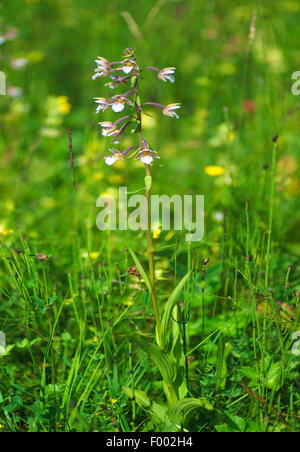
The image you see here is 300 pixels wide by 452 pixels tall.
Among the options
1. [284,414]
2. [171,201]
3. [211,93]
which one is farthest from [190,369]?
[211,93]

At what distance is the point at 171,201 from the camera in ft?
8.29

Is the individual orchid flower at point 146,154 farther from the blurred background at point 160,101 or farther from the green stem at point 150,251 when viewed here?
the blurred background at point 160,101

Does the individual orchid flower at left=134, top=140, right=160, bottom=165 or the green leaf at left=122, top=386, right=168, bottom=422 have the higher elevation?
the individual orchid flower at left=134, top=140, right=160, bottom=165

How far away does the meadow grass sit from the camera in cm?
134

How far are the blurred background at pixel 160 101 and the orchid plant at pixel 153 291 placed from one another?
2.19 ft

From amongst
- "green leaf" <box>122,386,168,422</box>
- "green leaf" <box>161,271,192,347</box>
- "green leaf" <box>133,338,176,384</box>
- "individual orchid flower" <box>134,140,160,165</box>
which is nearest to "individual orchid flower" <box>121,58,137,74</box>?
"individual orchid flower" <box>134,140,160,165</box>

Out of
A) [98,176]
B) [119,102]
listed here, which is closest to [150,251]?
[119,102]

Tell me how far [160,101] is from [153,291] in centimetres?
204

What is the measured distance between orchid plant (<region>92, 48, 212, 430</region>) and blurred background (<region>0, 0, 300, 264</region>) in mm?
667

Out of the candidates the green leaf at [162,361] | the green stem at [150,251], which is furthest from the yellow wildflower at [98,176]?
the green leaf at [162,361]

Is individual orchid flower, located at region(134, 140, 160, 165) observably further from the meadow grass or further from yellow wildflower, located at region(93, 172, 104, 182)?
yellow wildflower, located at region(93, 172, 104, 182)

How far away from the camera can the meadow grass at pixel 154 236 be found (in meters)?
1.34

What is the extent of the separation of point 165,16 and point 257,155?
213 centimetres

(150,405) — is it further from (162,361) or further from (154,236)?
(154,236)
